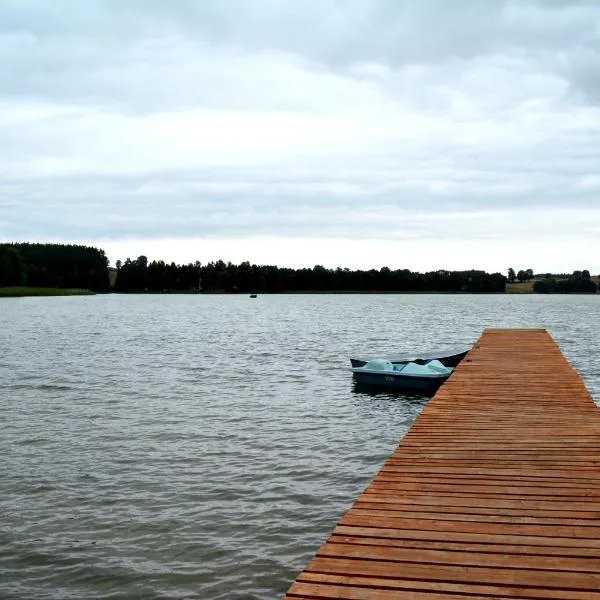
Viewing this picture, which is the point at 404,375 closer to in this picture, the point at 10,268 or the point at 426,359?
the point at 426,359

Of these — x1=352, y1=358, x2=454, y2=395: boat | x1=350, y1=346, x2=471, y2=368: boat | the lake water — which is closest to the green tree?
the lake water

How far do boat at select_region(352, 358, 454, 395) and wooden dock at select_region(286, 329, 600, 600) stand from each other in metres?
11.2

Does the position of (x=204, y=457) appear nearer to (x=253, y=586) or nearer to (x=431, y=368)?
(x=253, y=586)

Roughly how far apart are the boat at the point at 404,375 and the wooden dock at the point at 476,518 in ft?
36.7

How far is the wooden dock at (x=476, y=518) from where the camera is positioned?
5883mm

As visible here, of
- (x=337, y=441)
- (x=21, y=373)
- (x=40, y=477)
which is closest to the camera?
(x=40, y=477)

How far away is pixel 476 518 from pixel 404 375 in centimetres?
1861

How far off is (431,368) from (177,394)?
974 centimetres

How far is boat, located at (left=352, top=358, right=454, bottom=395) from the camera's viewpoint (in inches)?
1010

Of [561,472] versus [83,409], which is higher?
[561,472]

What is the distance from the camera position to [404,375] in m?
26.1

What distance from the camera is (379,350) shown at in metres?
46.0

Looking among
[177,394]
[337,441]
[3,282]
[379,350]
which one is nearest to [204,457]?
[337,441]

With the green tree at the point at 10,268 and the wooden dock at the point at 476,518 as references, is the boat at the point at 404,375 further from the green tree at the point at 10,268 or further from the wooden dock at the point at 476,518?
the green tree at the point at 10,268
